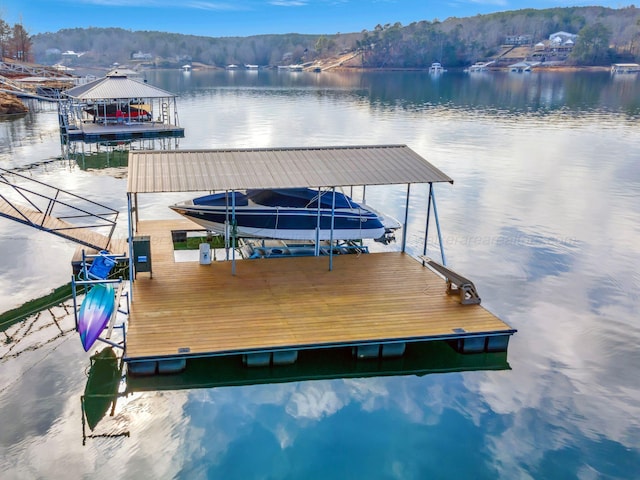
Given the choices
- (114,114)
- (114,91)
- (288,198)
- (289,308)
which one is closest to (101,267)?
(288,198)

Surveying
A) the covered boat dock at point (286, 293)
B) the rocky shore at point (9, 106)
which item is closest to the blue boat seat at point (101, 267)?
the covered boat dock at point (286, 293)

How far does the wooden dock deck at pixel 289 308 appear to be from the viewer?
46.1 ft

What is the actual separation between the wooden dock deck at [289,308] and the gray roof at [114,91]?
101 ft

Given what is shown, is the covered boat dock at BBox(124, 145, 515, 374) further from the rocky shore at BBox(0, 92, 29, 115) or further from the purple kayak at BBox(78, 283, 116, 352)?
the rocky shore at BBox(0, 92, 29, 115)

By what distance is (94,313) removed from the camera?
14703 millimetres

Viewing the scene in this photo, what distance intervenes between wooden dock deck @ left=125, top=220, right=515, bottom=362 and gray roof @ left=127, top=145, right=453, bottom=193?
2916 millimetres

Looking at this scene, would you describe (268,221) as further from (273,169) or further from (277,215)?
(273,169)

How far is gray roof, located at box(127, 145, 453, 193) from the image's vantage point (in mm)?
16547

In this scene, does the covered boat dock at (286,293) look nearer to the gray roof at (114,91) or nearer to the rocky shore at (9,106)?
the gray roof at (114,91)

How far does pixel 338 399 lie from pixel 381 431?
1.51 metres

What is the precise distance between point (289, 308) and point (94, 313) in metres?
4.95

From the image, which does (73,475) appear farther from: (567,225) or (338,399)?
(567,225)

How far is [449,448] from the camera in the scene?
40.5 feet

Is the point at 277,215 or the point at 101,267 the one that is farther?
the point at 277,215
